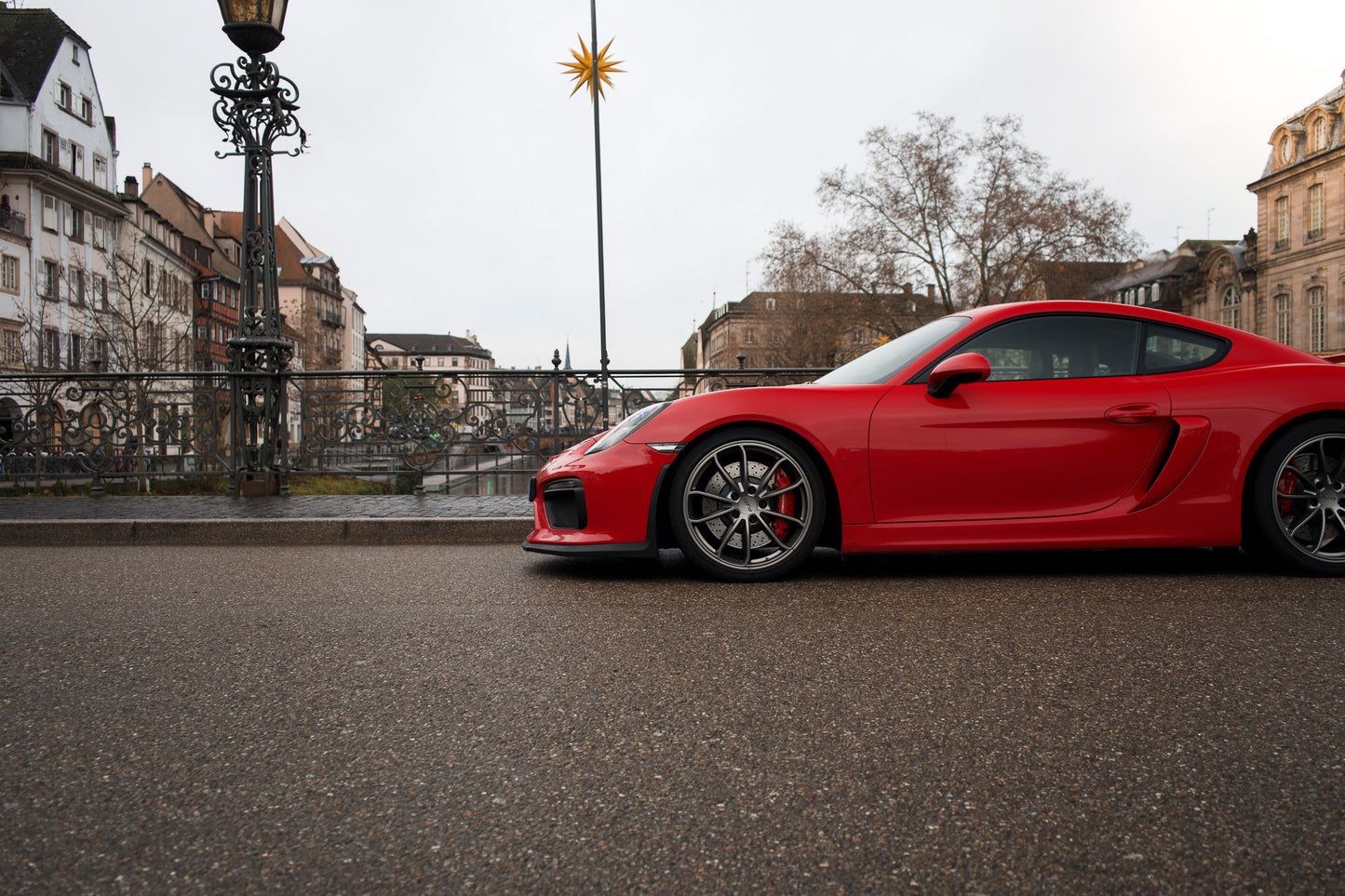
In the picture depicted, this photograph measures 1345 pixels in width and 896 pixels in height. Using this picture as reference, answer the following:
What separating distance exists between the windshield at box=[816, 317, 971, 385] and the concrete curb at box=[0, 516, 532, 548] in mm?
2634

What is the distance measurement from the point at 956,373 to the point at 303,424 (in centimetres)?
686

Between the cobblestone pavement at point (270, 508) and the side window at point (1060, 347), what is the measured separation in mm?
3456

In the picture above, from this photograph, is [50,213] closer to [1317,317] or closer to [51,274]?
[51,274]

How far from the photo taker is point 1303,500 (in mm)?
4199

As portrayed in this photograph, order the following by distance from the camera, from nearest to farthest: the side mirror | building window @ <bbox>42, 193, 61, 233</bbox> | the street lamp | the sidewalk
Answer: the side mirror, the sidewalk, the street lamp, building window @ <bbox>42, 193, 61, 233</bbox>

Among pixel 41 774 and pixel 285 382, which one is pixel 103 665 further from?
pixel 285 382

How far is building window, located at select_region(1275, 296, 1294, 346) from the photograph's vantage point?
4928cm

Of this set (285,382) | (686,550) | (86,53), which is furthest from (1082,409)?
(86,53)

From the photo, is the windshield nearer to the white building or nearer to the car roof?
the car roof

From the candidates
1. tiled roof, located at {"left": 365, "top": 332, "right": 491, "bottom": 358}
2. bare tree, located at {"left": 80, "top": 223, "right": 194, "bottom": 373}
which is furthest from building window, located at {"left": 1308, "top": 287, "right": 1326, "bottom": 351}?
tiled roof, located at {"left": 365, "top": 332, "right": 491, "bottom": 358}

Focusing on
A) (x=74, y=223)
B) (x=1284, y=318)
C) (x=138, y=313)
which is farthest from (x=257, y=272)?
(x=1284, y=318)

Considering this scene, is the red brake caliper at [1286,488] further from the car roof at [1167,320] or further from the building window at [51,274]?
the building window at [51,274]

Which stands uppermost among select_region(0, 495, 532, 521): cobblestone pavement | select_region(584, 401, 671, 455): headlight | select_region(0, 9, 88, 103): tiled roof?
select_region(0, 9, 88, 103): tiled roof

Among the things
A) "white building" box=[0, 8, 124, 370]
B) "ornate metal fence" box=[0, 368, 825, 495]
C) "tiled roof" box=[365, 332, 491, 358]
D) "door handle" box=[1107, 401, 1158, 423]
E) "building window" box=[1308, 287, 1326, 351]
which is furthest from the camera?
"tiled roof" box=[365, 332, 491, 358]
